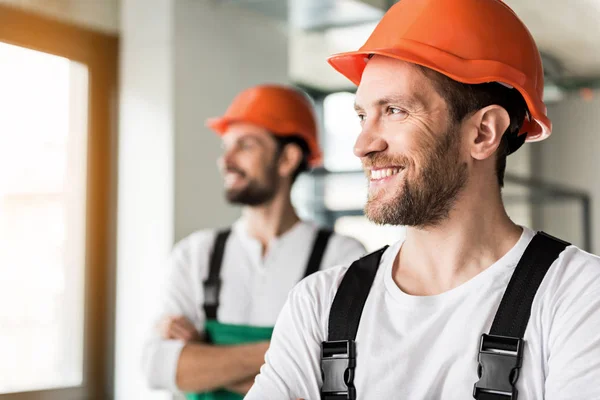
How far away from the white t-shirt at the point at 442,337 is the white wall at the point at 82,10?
215 centimetres

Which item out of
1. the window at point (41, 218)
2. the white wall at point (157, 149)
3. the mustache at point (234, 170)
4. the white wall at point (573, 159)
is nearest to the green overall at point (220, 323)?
the mustache at point (234, 170)

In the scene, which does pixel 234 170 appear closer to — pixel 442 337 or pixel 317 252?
pixel 317 252

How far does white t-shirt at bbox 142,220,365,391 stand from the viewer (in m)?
2.52

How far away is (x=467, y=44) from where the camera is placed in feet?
4.69

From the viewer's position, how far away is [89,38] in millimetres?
3393

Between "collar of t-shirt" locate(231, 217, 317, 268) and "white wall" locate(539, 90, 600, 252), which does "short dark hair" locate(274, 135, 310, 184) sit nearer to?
"collar of t-shirt" locate(231, 217, 317, 268)

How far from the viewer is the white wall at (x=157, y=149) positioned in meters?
3.37

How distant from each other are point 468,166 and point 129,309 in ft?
7.40

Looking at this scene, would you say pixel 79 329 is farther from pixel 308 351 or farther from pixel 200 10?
pixel 308 351

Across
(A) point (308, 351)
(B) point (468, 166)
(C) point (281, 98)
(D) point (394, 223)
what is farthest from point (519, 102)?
(C) point (281, 98)

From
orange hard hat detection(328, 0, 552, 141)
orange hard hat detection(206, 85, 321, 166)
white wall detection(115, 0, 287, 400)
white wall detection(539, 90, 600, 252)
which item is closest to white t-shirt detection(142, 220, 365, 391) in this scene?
orange hard hat detection(206, 85, 321, 166)

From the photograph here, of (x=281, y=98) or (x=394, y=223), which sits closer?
(x=394, y=223)

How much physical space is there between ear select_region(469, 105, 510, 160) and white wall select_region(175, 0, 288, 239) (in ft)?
6.68

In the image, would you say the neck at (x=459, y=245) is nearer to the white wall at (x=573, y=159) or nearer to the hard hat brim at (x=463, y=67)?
the hard hat brim at (x=463, y=67)
